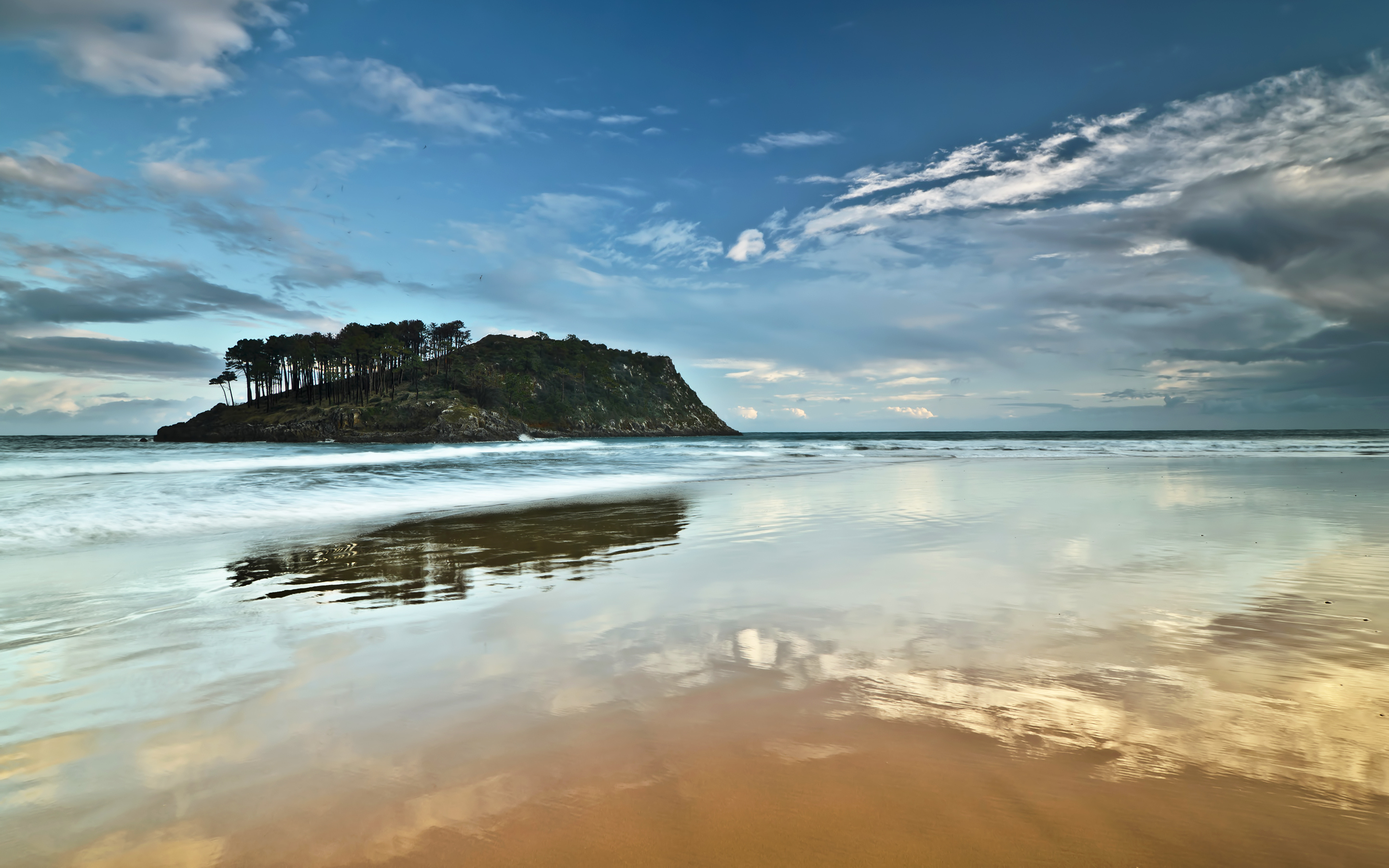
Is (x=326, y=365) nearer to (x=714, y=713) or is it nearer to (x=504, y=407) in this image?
(x=504, y=407)

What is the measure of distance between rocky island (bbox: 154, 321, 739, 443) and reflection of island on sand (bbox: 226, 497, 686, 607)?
66519 mm

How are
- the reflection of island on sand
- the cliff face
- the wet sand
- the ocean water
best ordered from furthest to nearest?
the cliff face → the ocean water → the reflection of island on sand → the wet sand

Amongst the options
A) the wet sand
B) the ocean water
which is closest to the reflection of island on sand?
the wet sand

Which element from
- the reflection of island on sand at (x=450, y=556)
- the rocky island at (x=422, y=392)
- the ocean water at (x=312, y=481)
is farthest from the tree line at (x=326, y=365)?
the reflection of island on sand at (x=450, y=556)

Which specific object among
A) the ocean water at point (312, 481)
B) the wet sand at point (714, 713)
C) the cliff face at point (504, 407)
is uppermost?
the cliff face at point (504, 407)

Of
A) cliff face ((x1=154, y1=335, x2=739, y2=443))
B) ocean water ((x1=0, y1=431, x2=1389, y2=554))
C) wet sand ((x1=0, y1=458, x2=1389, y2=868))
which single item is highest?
cliff face ((x1=154, y1=335, x2=739, y2=443))

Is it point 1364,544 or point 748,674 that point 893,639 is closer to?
point 748,674

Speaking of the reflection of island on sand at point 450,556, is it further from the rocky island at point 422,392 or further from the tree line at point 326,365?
the tree line at point 326,365

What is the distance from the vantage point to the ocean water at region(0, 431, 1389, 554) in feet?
30.5

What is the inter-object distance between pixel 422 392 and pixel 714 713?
300 feet

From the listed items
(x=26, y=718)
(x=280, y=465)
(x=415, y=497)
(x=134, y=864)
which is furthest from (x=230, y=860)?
(x=280, y=465)

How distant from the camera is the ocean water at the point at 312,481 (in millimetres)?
9305

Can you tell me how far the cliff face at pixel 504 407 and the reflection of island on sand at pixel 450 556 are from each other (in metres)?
65.5

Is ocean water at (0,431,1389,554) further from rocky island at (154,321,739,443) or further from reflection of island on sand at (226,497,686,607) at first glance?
rocky island at (154,321,739,443)
